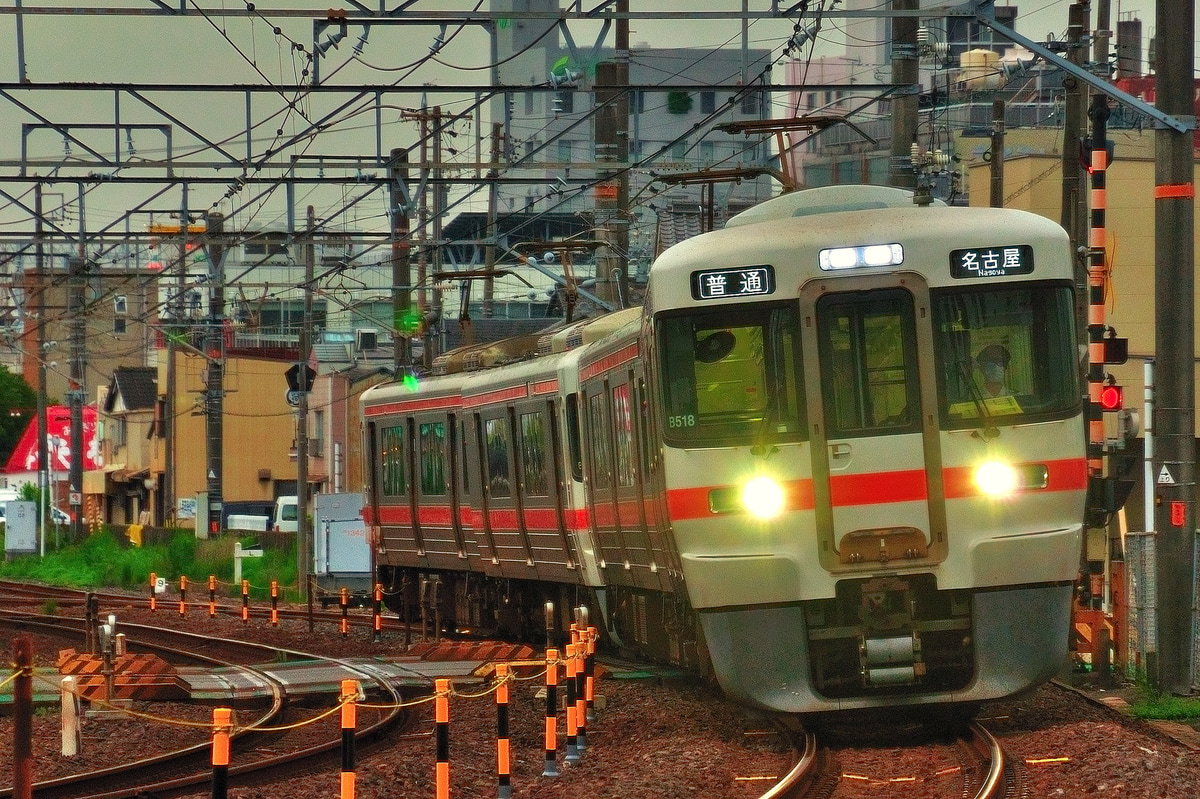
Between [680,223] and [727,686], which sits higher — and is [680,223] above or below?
above

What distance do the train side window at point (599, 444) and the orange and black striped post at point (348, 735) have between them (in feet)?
20.2

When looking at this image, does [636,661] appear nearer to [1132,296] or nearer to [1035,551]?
[1035,551]

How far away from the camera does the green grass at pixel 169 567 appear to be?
36.0 metres

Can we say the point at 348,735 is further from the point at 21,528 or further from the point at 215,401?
the point at 21,528

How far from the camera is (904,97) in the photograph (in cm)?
1700

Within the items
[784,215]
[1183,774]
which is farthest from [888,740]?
[784,215]

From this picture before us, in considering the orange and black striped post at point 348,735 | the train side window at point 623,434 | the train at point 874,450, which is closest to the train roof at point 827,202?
the train at point 874,450

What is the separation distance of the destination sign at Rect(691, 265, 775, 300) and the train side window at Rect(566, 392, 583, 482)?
540 cm

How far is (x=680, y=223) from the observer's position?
4531 cm

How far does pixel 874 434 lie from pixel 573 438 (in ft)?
20.0

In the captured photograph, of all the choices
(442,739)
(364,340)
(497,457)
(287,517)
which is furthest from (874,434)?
(364,340)

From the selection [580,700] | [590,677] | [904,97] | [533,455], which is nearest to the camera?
[580,700]

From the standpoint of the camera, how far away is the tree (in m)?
98.8

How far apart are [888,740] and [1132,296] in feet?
58.2
